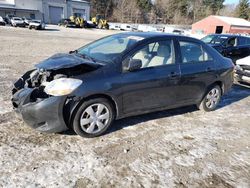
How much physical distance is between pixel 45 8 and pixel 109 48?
54114mm

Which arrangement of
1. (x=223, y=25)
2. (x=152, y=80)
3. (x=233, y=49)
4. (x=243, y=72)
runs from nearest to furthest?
(x=152, y=80) → (x=243, y=72) → (x=233, y=49) → (x=223, y=25)

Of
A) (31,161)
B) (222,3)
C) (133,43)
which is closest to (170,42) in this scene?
(133,43)

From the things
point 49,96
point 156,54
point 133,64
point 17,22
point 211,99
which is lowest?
point 211,99

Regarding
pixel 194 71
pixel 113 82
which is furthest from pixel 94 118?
pixel 194 71

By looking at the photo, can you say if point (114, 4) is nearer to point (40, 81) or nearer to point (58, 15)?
point (58, 15)

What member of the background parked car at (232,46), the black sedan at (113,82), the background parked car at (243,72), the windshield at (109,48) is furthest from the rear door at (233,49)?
the windshield at (109,48)

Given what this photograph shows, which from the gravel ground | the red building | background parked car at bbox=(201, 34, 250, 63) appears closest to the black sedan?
the gravel ground

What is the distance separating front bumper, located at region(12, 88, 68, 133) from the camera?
3.59m

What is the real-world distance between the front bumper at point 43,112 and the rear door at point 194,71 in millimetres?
2312

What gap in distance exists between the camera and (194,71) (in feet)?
16.2

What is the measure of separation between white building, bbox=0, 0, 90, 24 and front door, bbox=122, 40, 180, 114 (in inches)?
1995

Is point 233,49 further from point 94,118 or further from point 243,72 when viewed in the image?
point 94,118

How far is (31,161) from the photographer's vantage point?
330cm

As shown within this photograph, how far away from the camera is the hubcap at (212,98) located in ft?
18.1
